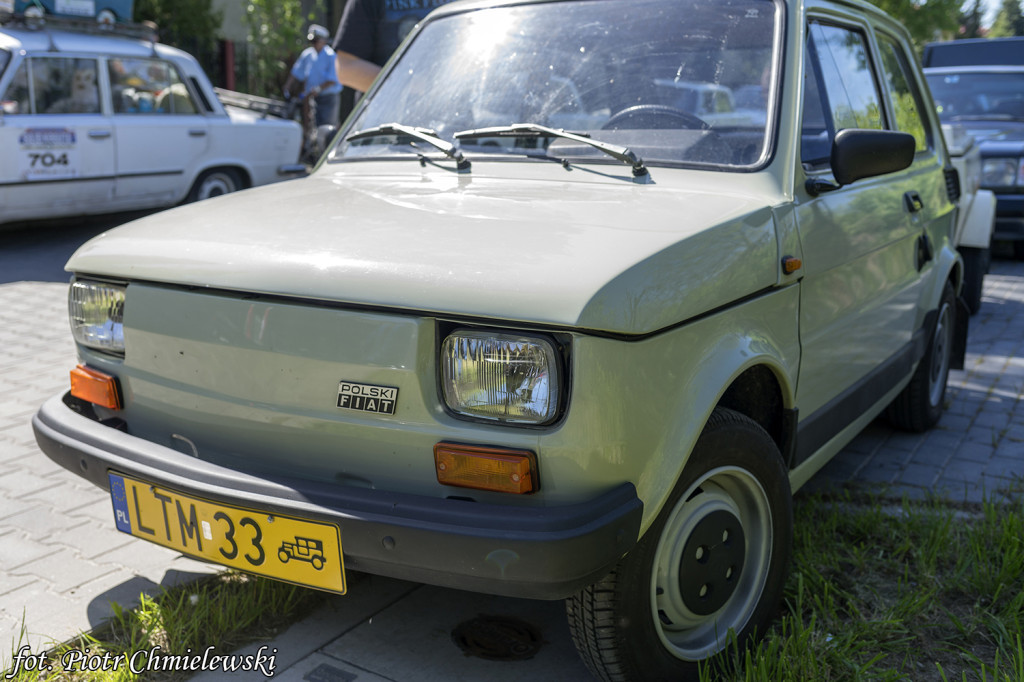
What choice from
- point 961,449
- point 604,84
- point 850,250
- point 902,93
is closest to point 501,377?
point 604,84

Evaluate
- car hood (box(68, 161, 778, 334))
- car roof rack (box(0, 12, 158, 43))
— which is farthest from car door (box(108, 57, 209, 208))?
car hood (box(68, 161, 778, 334))

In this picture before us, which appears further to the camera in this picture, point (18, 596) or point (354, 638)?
point (18, 596)

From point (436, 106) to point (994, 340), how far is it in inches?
178

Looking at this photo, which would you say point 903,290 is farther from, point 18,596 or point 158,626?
point 18,596

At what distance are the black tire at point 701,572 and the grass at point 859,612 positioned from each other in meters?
0.10

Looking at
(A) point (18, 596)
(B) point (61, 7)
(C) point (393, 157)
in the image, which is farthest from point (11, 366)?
(B) point (61, 7)

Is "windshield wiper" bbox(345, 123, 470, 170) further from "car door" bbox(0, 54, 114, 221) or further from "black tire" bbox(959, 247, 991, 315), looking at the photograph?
"car door" bbox(0, 54, 114, 221)

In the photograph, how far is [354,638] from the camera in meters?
2.67

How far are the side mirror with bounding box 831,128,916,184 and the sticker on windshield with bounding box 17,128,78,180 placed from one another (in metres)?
7.15

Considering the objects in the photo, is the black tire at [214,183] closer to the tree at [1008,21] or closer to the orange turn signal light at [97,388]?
the orange turn signal light at [97,388]

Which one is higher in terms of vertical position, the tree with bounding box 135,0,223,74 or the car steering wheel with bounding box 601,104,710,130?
the tree with bounding box 135,0,223,74

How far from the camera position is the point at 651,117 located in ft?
9.66

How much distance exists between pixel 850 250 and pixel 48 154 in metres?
7.20

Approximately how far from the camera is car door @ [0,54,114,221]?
26.0 feet
